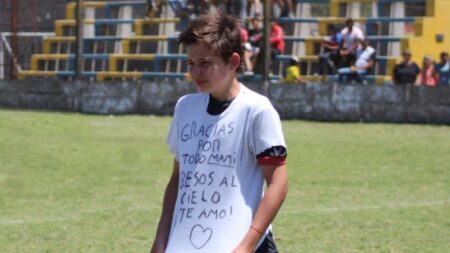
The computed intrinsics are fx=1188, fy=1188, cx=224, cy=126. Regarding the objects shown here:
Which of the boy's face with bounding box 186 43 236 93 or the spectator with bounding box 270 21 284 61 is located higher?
the boy's face with bounding box 186 43 236 93

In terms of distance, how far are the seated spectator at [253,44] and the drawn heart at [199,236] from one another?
671 inches

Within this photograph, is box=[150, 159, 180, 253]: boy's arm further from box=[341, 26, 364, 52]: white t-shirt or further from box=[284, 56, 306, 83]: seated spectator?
box=[341, 26, 364, 52]: white t-shirt

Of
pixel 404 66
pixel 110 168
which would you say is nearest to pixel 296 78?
pixel 404 66

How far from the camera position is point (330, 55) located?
23.6 meters

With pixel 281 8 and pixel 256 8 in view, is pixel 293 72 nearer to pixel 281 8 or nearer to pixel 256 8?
pixel 256 8

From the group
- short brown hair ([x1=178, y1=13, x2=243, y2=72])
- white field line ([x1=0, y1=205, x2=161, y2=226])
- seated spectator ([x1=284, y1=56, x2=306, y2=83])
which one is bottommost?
white field line ([x1=0, y1=205, x2=161, y2=226])

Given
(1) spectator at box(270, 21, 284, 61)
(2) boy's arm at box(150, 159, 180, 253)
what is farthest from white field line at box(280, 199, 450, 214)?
(1) spectator at box(270, 21, 284, 61)

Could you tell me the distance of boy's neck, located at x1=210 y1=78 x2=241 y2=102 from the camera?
14.4 ft

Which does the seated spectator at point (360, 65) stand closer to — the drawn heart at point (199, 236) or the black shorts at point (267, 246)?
the black shorts at point (267, 246)

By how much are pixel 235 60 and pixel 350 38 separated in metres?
19.3

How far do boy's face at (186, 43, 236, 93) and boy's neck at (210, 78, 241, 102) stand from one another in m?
0.06

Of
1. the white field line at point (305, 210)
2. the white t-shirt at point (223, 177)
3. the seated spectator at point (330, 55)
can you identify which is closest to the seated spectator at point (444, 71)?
the seated spectator at point (330, 55)

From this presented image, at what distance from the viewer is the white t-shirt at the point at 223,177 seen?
427cm

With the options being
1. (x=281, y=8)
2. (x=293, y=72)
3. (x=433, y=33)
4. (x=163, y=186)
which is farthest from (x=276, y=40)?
(x=163, y=186)
